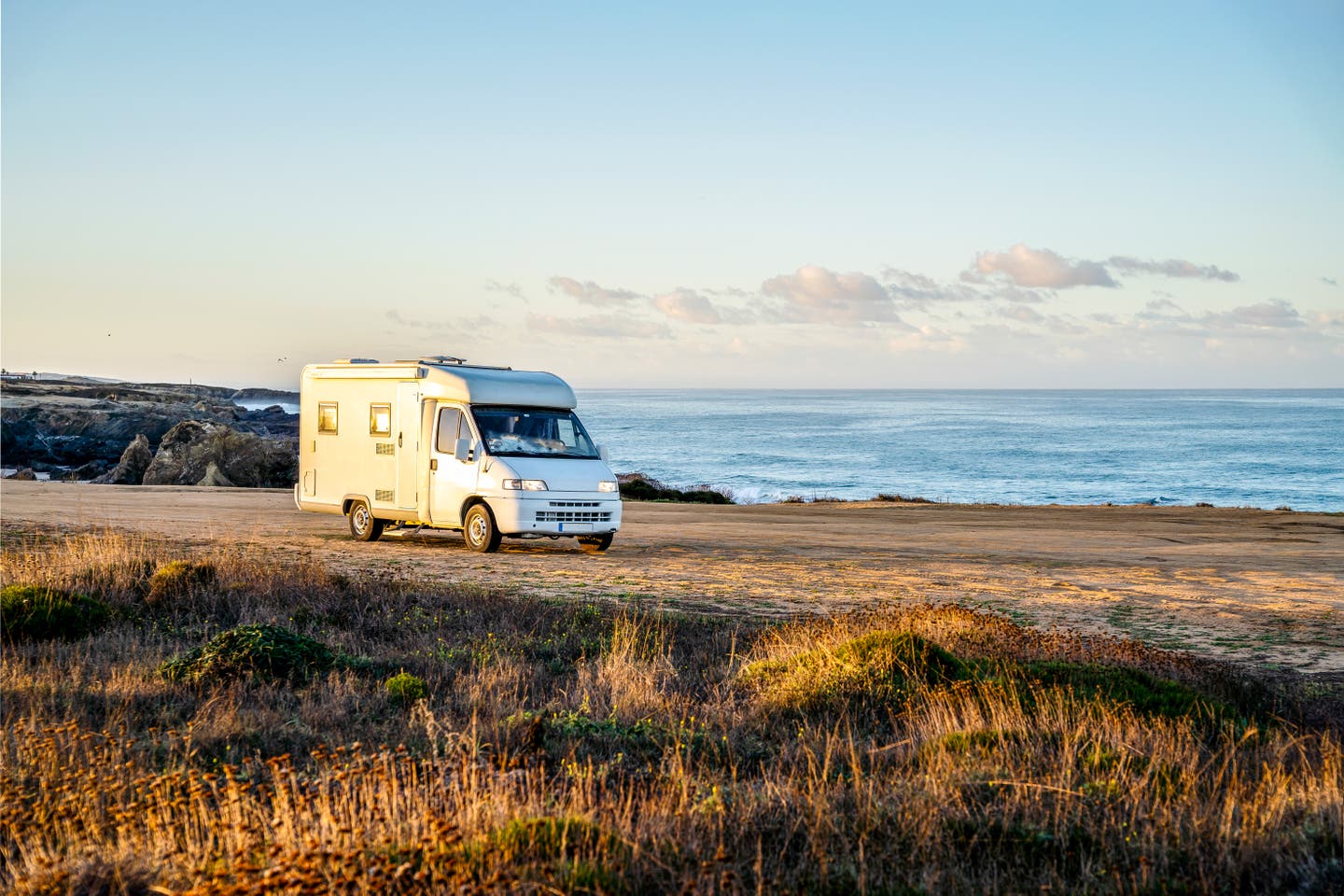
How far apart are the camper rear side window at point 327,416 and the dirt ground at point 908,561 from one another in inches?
77.8

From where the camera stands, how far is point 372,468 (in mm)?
19375

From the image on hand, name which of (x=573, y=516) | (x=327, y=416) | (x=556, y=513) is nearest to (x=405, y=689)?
(x=556, y=513)

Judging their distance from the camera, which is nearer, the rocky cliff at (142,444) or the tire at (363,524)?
the tire at (363,524)

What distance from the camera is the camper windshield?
702 inches

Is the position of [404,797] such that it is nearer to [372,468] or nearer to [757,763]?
[757,763]

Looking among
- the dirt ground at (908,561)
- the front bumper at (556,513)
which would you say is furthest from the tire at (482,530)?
the dirt ground at (908,561)

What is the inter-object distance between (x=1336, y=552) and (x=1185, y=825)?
1813 centimetres

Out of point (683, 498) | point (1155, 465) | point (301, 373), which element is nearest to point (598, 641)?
point (301, 373)

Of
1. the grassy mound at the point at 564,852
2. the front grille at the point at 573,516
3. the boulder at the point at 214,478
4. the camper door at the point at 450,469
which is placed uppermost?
the camper door at the point at 450,469

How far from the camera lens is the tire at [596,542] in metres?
18.8

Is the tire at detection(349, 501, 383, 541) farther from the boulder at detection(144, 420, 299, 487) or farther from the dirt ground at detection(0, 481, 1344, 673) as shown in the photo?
the boulder at detection(144, 420, 299, 487)

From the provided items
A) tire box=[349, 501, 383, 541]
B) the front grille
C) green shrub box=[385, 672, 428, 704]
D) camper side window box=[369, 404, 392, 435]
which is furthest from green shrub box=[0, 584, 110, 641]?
tire box=[349, 501, 383, 541]

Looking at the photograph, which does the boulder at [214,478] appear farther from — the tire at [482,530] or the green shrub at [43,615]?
the green shrub at [43,615]

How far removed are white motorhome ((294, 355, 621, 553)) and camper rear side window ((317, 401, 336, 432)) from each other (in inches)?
1.7
